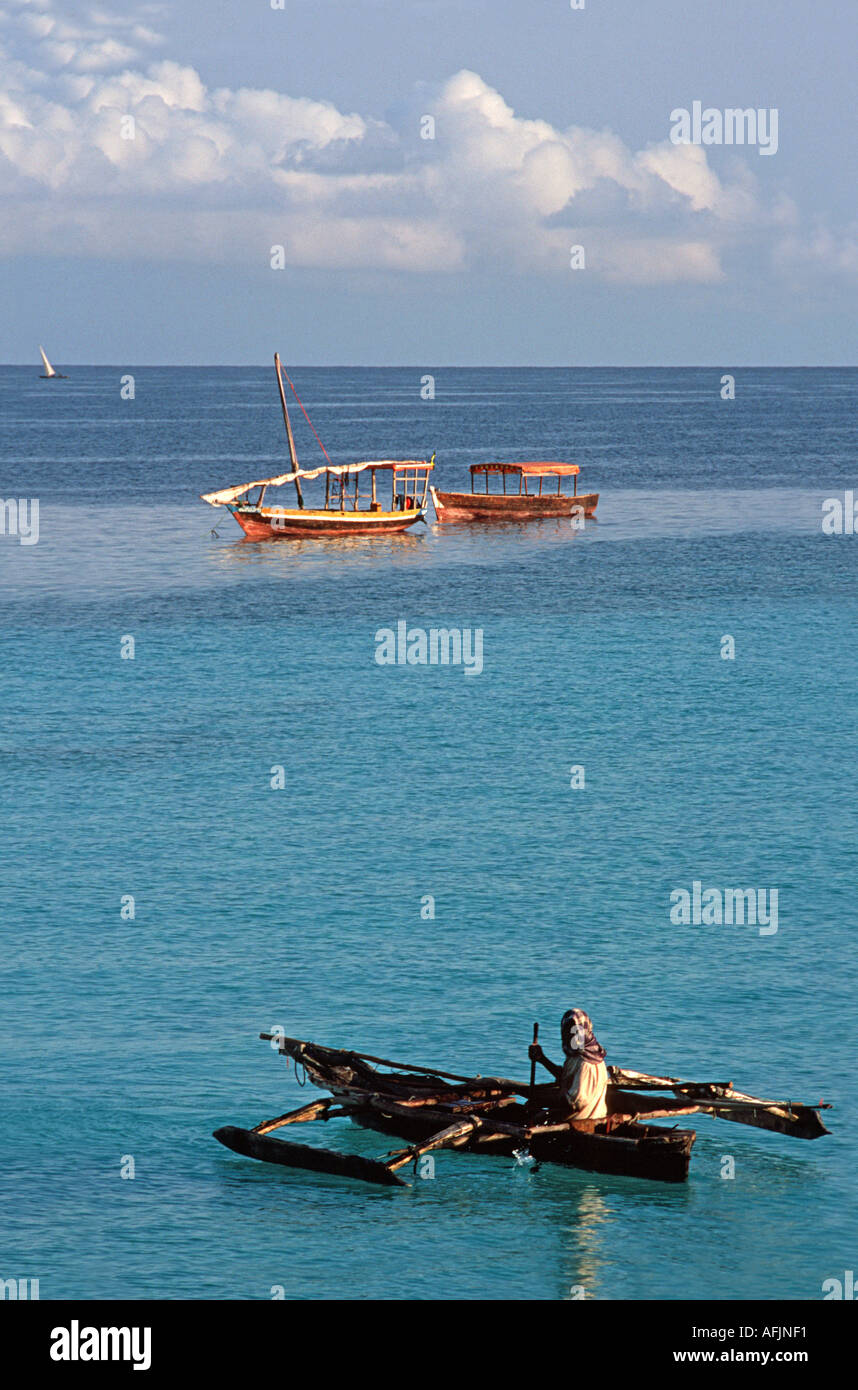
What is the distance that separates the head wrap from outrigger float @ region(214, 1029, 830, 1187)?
1.00 meters

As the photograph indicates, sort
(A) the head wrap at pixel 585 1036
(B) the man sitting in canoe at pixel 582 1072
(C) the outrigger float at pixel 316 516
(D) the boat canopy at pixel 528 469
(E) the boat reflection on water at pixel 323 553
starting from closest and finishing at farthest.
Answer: (A) the head wrap at pixel 585 1036, (B) the man sitting in canoe at pixel 582 1072, (E) the boat reflection on water at pixel 323 553, (C) the outrigger float at pixel 316 516, (D) the boat canopy at pixel 528 469

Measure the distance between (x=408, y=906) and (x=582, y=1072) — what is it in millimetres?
15742

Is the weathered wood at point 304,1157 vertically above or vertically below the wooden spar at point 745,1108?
below

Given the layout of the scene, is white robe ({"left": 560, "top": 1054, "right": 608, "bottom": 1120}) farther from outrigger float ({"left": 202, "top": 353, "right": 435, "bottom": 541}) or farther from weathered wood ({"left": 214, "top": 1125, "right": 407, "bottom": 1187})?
outrigger float ({"left": 202, "top": 353, "right": 435, "bottom": 541})

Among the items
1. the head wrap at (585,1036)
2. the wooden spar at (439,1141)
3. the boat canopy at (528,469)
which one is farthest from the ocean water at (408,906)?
the boat canopy at (528,469)

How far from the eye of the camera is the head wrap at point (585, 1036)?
2350 cm

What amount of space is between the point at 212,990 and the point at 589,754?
22.5 metres

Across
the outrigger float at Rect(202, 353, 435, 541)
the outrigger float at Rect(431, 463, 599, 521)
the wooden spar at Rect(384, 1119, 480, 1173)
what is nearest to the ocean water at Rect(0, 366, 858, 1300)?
the wooden spar at Rect(384, 1119, 480, 1173)

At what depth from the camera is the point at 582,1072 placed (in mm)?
23953

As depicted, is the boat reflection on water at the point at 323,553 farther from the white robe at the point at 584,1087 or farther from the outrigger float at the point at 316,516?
the white robe at the point at 584,1087

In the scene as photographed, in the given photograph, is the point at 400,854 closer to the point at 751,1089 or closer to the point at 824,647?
the point at 751,1089

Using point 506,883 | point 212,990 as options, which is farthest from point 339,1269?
point 506,883

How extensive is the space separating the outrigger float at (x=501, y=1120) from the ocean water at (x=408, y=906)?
0.75 metres
